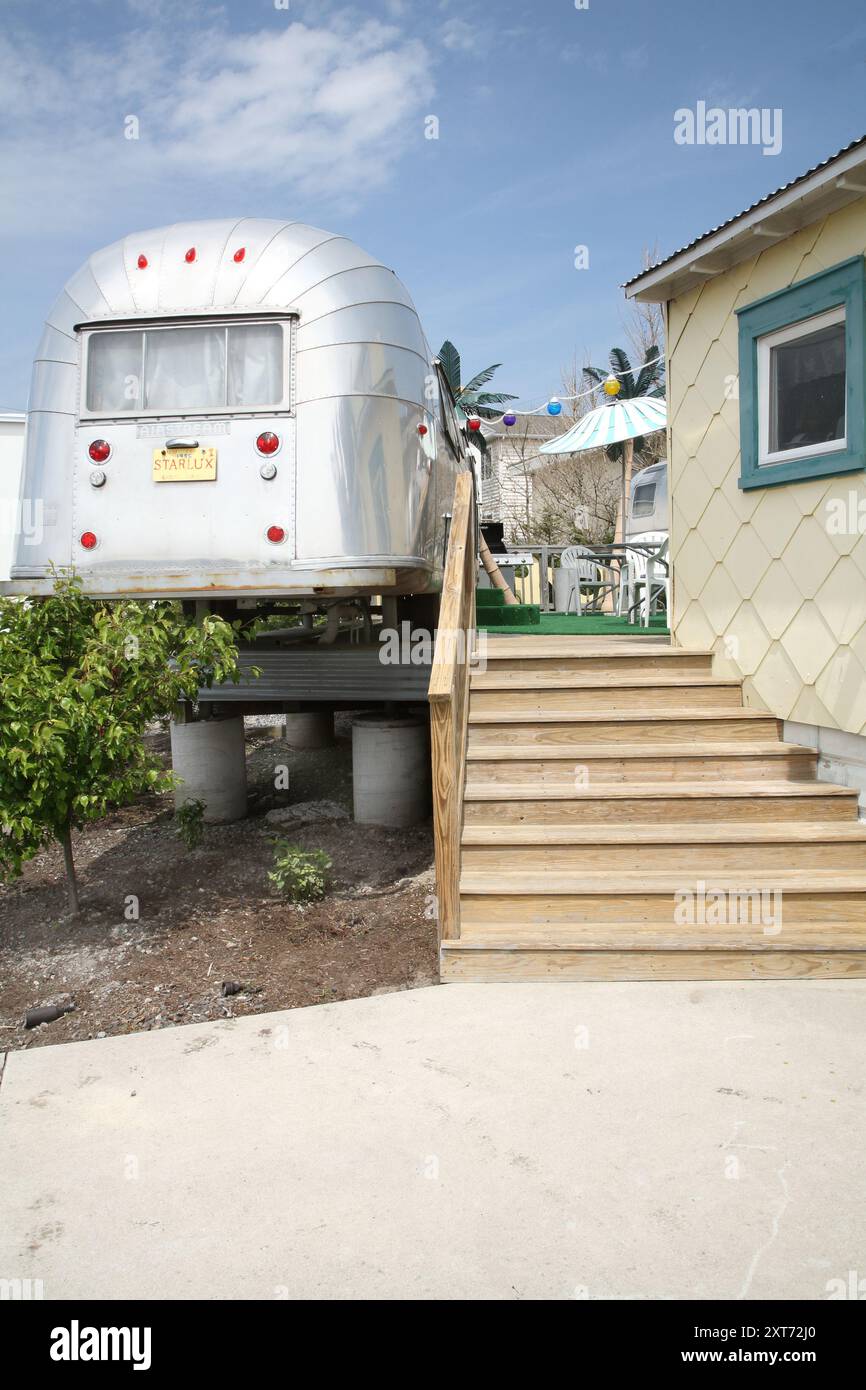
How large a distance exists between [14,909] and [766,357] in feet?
18.3

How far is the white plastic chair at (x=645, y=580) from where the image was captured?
31.5 ft

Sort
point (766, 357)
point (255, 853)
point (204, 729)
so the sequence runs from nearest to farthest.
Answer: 1. point (766, 357)
2. point (255, 853)
3. point (204, 729)

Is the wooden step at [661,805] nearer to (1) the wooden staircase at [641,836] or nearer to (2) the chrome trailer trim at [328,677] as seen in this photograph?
(1) the wooden staircase at [641,836]

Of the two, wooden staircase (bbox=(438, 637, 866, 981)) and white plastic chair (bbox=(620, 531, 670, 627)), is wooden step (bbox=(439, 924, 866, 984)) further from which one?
white plastic chair (bbox=(620, 531, 670, 627))

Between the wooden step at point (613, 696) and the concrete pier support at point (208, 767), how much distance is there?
2674 millimetres

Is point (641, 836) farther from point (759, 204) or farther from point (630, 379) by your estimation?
point (630, 379)

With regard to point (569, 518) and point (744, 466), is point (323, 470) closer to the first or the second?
point (744, 466)

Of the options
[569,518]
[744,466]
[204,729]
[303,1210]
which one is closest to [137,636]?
[204,729]

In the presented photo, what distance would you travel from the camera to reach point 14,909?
18.1 feet

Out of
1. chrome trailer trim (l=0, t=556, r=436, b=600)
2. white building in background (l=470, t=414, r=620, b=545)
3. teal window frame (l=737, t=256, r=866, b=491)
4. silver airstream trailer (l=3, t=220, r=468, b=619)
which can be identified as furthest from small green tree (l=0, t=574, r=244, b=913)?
white building in background (l=470, t=414, r=620, b=545)

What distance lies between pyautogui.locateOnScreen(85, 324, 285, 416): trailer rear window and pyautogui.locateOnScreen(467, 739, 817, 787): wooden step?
2579 millimetres

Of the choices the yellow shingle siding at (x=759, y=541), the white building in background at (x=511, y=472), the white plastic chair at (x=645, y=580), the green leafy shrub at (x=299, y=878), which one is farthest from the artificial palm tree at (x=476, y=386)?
the green leafy shrub at (x=299, y=878)

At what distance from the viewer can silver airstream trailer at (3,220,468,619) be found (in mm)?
5445

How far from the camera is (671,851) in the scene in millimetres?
4488
